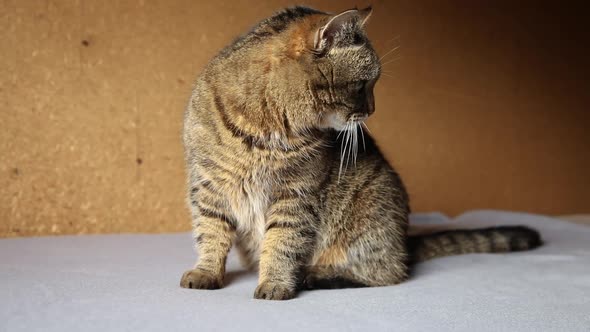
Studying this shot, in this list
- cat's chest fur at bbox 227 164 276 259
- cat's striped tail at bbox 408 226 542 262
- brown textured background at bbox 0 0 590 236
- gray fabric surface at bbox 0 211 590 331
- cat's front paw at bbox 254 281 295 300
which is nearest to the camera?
gray fabric surface at bbox 0 211 590 331

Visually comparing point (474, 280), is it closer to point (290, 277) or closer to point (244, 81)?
point (290, 277)

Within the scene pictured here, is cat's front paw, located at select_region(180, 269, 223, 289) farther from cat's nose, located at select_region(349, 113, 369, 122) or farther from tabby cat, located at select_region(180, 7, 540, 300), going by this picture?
cat's nose, located at select_region(349, 113, 369, 122)

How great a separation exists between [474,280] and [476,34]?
1849mm

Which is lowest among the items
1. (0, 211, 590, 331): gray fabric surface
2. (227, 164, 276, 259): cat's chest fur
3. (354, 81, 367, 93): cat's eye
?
(0, 211, 590, 331): gray fabric surface

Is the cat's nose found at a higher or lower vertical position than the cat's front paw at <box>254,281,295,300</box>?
higher

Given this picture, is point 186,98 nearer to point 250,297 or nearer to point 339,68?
point 339,68

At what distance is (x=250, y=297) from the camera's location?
1.59 metres

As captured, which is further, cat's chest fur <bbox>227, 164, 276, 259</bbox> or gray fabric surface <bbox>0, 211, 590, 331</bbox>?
cat's chest fur <bbox>227, 164, 276, 259</bbox>

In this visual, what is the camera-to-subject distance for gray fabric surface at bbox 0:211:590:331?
132cm

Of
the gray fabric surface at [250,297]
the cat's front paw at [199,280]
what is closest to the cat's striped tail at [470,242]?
the gray fabric surface at [250,297]

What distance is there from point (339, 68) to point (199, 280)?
745 millimetres

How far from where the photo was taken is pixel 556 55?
3467mm

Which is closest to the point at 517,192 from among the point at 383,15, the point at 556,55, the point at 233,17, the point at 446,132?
the point at 446,132

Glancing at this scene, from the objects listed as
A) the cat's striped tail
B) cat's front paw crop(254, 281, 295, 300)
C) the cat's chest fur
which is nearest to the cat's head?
the cat's chest fur
